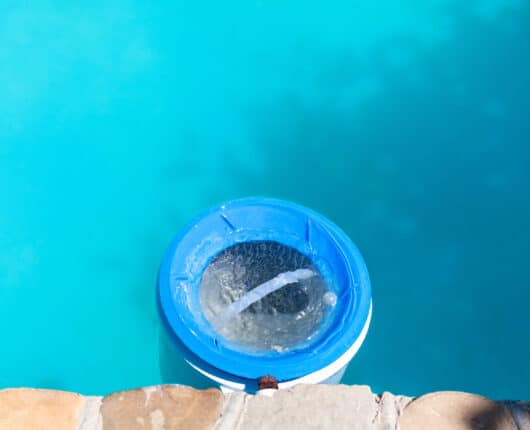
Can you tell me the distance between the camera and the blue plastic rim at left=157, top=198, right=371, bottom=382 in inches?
71.2

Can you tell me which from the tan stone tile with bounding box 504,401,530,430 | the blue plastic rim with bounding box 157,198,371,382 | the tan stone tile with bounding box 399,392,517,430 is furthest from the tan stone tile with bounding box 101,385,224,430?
the blue plastic rim with bounding box 157,198,371,382

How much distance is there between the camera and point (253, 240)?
2100 millimetres

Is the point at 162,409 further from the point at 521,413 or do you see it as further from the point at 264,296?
the point at 264,296

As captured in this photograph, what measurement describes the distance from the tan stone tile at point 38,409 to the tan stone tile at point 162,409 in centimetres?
6

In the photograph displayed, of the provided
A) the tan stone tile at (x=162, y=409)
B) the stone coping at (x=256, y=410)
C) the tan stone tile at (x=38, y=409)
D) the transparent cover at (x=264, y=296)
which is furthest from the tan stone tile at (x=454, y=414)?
the transparent cover at (x=264, y=296)

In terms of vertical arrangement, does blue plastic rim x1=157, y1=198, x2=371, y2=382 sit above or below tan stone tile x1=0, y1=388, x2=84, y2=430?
above

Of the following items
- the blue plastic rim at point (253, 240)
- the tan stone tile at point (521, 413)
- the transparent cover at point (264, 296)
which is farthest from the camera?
the transparent cover at point (264, 296)

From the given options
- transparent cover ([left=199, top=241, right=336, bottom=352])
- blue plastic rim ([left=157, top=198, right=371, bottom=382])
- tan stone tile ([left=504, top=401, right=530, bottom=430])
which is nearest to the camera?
tan stone tile ([left=504, top=401, right=530, bottom=430])

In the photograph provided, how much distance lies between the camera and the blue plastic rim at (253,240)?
71.2 inches

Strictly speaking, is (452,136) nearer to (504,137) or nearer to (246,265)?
(504,137)

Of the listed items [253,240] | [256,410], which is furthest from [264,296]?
[256,410]

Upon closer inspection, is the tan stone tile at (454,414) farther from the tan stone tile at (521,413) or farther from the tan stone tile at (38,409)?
the tan stone tile at (38,409)

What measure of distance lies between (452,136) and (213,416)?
257cm

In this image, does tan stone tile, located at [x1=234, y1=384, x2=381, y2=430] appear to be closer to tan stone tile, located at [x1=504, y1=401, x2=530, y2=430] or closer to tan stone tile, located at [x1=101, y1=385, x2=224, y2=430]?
tan stone tile, located at [x1=101, y1=385, x2=224, y2=430]
